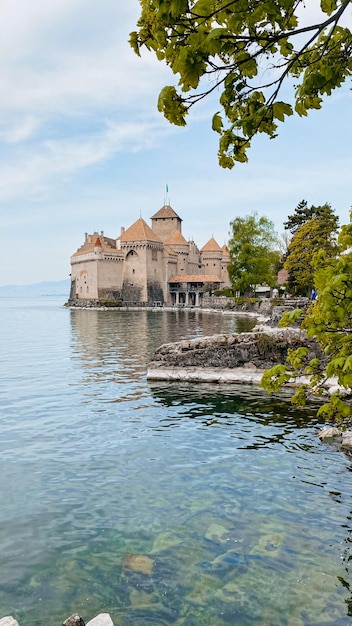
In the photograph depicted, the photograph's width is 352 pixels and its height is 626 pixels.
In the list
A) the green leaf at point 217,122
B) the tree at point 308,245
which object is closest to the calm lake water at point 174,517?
the green leaf at point 217,122

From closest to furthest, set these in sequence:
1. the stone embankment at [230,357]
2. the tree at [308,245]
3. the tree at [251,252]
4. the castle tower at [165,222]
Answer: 1. the stone embankment at [230,357]
2. the tree at [308,245]
3. the tree at [251,252]
4. the castle tower at [165,222]

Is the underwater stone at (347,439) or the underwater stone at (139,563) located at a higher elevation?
the underwater stone at (347,439)

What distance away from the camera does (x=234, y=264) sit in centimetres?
6694

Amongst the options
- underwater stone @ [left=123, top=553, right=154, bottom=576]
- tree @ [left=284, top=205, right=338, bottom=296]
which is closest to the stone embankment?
underwater stone @ [left=123, top=553, right=154, bottom=576]

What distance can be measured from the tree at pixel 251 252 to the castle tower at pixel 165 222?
109ft

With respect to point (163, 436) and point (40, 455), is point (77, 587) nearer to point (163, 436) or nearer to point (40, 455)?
point (40, 455)

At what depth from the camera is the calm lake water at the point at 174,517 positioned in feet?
16.2

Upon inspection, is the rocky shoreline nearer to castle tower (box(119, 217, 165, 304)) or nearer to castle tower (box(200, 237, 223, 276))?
castle tower (box(119, 217, 165, 304))

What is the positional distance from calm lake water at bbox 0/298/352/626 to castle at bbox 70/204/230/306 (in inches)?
2901

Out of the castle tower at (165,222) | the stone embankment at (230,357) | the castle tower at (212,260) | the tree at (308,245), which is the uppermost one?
the castle tower at (165,222)

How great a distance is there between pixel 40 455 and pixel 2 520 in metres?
2.79

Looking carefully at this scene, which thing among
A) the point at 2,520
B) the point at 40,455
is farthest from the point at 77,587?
the point at 40,455

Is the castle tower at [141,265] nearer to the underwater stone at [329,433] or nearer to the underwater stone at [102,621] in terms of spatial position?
the underwater stone at [329,433]

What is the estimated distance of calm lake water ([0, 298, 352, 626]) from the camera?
16.2 feet
